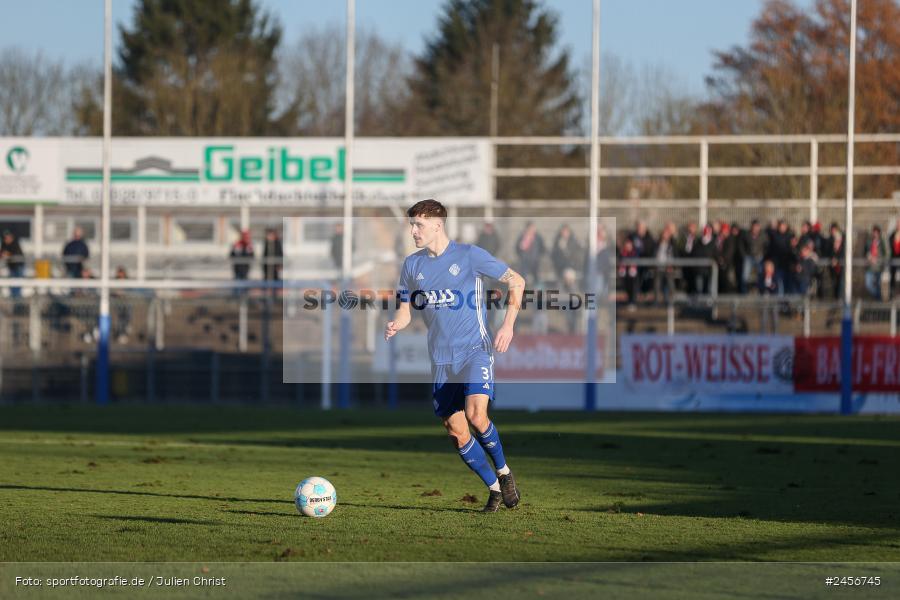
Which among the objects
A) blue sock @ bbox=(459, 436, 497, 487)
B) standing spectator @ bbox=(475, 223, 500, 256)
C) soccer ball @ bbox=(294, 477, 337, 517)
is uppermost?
standing spectator @ bbox=(475, 223, 500, 256)

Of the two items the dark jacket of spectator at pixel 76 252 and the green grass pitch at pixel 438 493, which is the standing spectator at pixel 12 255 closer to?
the dark jacket of spectator at pixel 76 252

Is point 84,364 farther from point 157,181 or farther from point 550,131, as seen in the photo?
point 550,131

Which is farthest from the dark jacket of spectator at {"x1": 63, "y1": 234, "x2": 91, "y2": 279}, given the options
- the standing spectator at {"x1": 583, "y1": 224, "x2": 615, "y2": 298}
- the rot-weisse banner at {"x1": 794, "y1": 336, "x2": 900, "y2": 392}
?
the rot-weisse banner at {"x1": 794, "y1": 336, "x2": 900, "y2": 392}

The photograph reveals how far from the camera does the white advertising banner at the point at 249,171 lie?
113ft

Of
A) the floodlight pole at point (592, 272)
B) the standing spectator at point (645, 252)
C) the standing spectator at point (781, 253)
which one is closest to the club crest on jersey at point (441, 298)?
the floodlight pole at point (592, 272)

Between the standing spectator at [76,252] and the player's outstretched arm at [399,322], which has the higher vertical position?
the standing spectator at [76,252]

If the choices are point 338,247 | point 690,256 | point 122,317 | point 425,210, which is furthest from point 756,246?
point 425,210

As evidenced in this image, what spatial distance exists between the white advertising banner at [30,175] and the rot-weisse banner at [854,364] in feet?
66.1

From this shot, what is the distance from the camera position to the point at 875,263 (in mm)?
29078

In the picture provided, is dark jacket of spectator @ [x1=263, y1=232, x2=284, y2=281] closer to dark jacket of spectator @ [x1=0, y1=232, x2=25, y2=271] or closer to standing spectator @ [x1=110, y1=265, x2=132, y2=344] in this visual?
standing spectator @ [x1=110, y1=265, x2=132, y2=344]

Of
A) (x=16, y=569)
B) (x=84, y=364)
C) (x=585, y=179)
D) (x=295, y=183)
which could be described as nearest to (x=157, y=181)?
(x=295, y=183)

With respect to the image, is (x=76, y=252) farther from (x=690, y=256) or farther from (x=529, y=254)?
(x=690, y=256)

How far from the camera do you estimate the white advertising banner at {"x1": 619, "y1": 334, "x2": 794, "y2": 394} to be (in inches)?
956

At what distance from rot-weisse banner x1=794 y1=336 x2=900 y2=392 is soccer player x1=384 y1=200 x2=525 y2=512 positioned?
1510 centimetres
